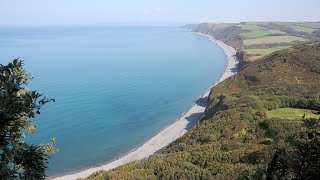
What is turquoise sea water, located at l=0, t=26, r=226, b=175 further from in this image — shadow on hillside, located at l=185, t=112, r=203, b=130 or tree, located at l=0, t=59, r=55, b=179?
tree, located at l=0, t=59, r=55, b=179

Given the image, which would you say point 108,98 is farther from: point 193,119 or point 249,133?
point 249,133

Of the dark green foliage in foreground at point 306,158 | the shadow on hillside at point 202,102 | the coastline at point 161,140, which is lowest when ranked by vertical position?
the coastline at point 161,140

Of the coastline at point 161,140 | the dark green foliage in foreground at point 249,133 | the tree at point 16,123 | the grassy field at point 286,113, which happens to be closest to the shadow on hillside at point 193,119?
the coastline at point 161,140

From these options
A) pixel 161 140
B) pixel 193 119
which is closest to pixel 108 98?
pixel 193 119

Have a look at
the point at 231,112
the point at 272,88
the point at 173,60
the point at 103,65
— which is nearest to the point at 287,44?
the point at 173,60

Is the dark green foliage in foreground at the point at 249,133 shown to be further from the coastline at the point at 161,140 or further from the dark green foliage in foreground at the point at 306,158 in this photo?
the coastline at the point at 161,140
